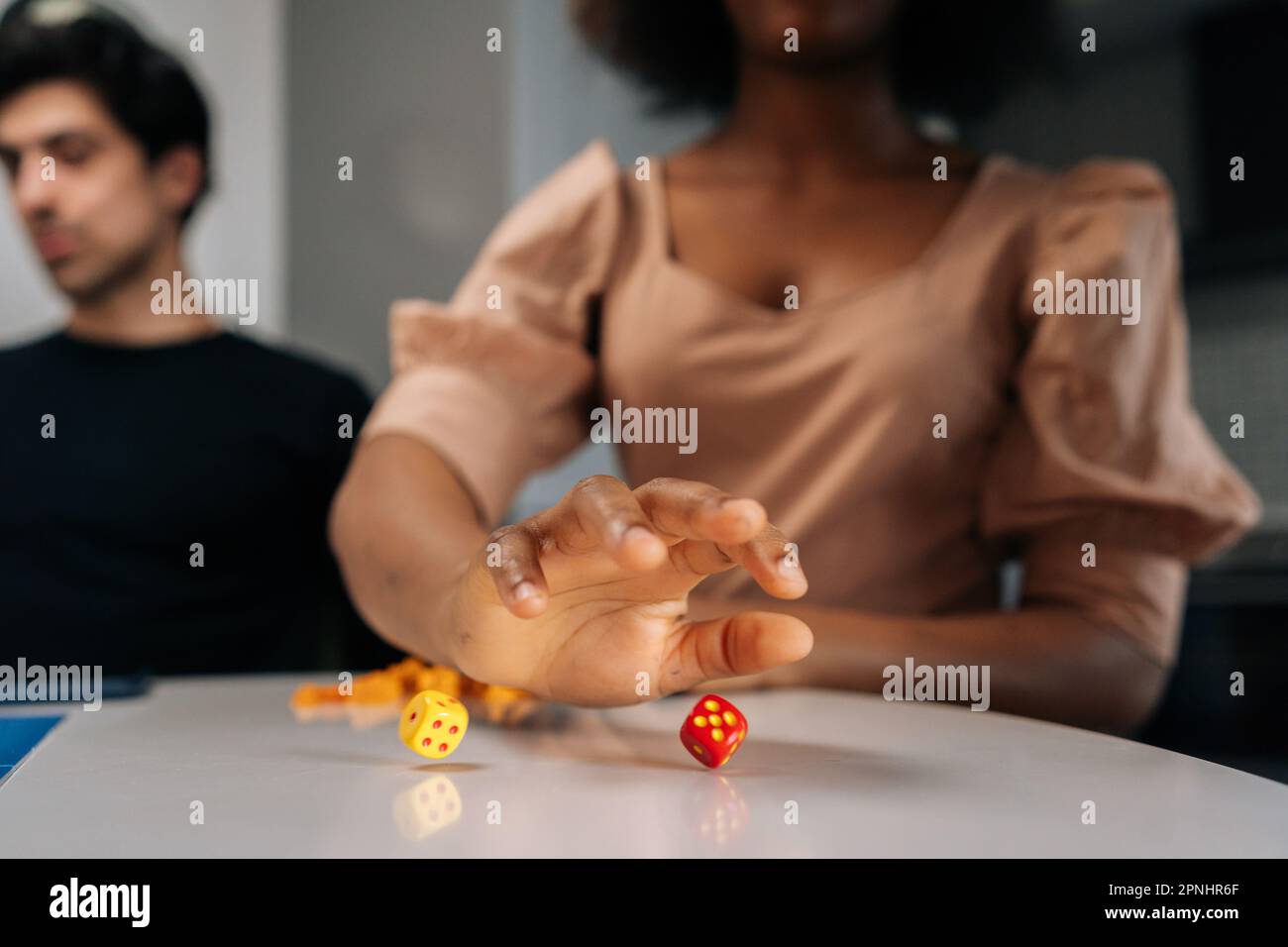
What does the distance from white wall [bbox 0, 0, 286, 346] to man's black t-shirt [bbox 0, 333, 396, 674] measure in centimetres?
24

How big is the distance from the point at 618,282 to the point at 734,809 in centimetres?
79

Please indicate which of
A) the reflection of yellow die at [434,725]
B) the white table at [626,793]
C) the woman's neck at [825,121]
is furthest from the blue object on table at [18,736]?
the woman's neck at [825,121]

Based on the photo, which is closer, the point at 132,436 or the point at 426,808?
the point at 426,808

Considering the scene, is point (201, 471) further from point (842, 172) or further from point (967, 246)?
point (967, 246)

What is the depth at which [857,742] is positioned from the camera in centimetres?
65

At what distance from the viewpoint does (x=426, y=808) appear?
18.8 inches

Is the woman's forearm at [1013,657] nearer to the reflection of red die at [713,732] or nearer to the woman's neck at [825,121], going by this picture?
the reflection of red die at [713,732]

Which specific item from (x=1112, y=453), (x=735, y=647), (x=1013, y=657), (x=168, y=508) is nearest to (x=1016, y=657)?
(x=1013, y=657)

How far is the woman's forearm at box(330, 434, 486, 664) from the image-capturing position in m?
0.76

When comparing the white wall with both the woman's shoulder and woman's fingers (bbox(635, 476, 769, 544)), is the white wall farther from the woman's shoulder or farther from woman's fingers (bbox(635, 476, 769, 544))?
woman's fingers (bbox(635, 476, 769, 544))

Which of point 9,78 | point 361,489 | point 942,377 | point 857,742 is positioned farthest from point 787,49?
point 9,78

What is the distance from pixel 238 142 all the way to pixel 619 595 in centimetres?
162

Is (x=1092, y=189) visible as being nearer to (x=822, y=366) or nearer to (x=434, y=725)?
(x=822, y=366)

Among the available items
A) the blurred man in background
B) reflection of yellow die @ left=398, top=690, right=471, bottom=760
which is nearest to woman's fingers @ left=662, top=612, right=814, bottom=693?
reflection of yellow die @ left=398, top=690, right=471, bottom=760
